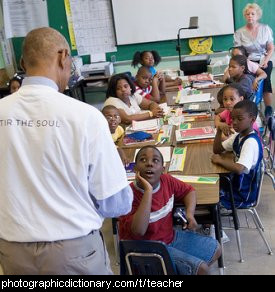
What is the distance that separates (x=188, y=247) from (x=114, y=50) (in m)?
4.83

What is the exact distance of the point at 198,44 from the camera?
6180 mm

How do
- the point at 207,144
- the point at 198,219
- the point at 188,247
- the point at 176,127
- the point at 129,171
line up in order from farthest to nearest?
the point at 176,127 → the point at 207,144 → the point at 129,171 → the point at 198,219 → the point at 188,247

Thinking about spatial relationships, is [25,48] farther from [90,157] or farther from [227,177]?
[227,177]

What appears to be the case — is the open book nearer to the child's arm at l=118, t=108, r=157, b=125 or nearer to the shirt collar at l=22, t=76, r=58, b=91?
the child's arm at l=118, t=108, r=157, b=125

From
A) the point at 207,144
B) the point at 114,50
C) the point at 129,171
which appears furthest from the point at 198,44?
the point at 129,171

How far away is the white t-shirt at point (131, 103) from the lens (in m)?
3.65

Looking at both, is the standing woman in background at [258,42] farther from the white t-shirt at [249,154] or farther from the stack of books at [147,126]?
the white t-shirt at [249,154]

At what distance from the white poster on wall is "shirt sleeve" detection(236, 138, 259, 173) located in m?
4.83

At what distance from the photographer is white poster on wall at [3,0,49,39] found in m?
6.30

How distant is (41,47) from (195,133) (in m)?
1.84

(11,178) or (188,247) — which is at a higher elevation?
(11,178)

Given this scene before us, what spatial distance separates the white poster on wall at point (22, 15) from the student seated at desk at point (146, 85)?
2777 millimetres

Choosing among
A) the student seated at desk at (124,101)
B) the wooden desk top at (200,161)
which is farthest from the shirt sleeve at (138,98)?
the wooden desk top at (200,161)

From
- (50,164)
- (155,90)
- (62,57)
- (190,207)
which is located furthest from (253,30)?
(50,164)
